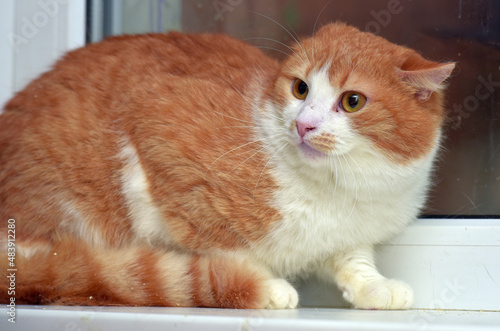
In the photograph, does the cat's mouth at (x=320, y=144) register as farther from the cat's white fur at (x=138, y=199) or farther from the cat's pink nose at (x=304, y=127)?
the cat's white fur at (x=138, y=199)

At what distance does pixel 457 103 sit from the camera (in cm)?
180

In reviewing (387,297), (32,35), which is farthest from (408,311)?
(32,35)

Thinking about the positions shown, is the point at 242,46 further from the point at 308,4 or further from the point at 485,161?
the point at 485,161

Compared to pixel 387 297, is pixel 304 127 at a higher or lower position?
higher

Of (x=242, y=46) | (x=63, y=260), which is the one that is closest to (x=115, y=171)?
(x=63, y=260)

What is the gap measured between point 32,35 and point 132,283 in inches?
43.9

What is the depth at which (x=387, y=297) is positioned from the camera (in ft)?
4.65

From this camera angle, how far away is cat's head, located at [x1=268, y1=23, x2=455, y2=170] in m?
1.33

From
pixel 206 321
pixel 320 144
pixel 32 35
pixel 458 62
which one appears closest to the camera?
pixel 206 321

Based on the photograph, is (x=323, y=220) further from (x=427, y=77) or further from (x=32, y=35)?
(x=32, y=35)

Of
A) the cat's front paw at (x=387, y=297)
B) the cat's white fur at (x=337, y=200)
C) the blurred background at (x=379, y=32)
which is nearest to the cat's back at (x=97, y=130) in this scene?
the cat's white fur at (x=337, y=200)

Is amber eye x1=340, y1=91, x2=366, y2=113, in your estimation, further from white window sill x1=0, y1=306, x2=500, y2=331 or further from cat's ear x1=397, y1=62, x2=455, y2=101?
white window sill x1=0, y1=306, x2=500, y2=331

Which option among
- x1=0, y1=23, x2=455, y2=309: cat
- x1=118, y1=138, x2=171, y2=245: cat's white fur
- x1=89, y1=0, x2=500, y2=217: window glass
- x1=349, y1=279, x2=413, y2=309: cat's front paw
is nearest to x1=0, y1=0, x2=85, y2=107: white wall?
x1=0, y1=23, x2=455, y2=309: cat

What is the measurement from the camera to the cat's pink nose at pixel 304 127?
1.32m
